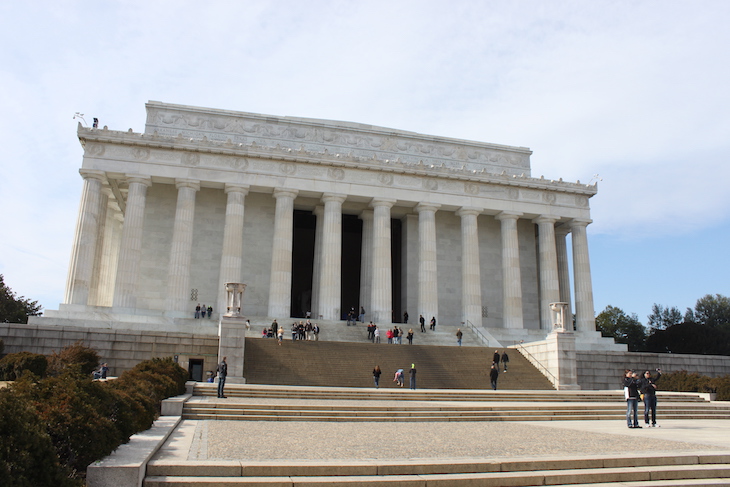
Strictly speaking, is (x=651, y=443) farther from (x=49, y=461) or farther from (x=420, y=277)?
(x=420, y=277)

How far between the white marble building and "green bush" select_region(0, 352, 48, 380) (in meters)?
13.6

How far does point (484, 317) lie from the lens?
4922 cm

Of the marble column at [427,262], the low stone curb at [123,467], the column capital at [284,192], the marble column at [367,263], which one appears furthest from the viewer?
the marble column at [367,263]

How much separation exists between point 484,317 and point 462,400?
2561 centimetres

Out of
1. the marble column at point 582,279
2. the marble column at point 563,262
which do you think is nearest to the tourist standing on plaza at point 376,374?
the marble column at point 582,279

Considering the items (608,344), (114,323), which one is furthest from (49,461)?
(608,344)

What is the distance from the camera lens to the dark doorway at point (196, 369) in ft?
96.2

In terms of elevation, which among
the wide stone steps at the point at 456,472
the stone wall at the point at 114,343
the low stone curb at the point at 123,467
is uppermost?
the stone wall at the point at 114,343

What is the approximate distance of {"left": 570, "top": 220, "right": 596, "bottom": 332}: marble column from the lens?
4731 centimetres

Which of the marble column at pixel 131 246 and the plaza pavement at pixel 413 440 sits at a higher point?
the marble column at pixel 131 246

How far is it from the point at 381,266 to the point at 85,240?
68.6ft

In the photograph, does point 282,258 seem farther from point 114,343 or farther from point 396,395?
point 396,395

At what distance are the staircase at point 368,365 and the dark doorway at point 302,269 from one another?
21.8 m

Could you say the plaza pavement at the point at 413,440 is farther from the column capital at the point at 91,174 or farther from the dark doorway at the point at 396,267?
the dark doorway at the point at 396,267
